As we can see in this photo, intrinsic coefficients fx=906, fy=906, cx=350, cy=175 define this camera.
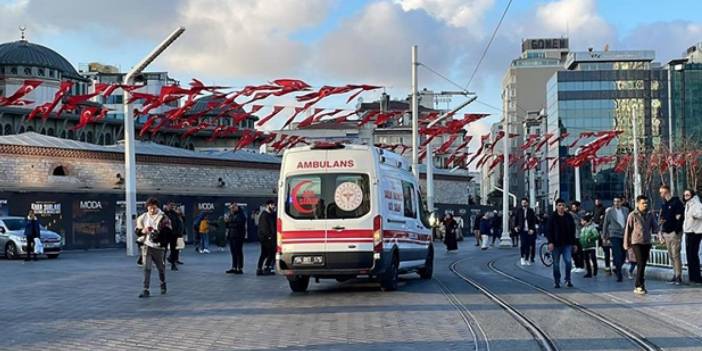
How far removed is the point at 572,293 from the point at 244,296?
6.00 m

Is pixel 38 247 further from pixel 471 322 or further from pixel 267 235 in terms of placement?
pixel 471 322

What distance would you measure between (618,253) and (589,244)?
140 cm

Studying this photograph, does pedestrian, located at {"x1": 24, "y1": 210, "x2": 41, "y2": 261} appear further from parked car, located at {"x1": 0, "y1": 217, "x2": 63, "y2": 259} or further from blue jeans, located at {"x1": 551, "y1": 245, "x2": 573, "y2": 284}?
blue jeans, located at {"x1": 551, "y1": 245, "x2": 573, "y2": 284}

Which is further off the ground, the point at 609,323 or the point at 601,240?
the point at 601,240

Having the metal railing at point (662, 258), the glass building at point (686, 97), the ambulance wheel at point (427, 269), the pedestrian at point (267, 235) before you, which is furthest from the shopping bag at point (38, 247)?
the glass building at point (686, 97)

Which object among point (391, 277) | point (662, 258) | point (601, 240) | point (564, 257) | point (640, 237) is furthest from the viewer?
point (601, 240)

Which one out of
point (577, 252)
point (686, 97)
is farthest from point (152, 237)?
point (686, 97)

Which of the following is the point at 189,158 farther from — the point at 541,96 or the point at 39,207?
the point at 541,96

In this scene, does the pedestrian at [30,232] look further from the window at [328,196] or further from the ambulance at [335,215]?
the window at [328,196]

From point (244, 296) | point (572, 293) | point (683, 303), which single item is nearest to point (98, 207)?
point (244, 296)

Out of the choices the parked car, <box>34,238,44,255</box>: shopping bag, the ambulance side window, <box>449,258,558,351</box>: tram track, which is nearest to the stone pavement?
<box>449,258,558,351</box>: tram track

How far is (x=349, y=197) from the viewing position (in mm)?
16312

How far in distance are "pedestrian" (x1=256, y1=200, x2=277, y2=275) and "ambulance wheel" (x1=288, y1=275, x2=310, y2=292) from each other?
3.84 m

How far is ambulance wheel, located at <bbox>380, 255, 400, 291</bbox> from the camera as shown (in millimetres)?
16750
